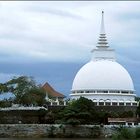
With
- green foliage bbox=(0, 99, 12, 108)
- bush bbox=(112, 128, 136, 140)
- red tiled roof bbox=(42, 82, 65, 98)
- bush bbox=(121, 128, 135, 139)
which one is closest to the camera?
bush bbox=(112, 128, 136, 140)

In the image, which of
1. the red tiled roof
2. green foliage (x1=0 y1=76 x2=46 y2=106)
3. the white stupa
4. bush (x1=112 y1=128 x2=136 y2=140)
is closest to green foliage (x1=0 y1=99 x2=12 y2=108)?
green foliage (x1=0 y1=76 x2=46 y2=106)

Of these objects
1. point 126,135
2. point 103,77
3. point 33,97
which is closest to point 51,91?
point 103,77

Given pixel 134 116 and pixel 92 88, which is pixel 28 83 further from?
pixel 134 116

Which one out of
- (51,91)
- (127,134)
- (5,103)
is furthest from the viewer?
(51,91)

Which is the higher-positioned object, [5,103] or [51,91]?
[51,91]

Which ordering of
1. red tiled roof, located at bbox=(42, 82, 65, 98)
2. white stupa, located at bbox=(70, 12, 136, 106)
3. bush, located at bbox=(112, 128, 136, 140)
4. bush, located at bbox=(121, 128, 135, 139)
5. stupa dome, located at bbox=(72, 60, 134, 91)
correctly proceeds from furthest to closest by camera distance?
red tiled roof, located at bbox=(42, 82, 65, 98) → stupa dome, located at bbox=(72, 60, 134, 91) → white stupa, located at bbox=(70, 12, 136, 106) → bush, located at bbox=(121, 128, 135, 139) → bush, located at bbox=(112, 128, 136, 140)

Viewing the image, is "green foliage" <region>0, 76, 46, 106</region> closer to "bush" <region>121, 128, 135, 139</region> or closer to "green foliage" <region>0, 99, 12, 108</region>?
"green foliage" <region>0, 99, 12, 108</region>

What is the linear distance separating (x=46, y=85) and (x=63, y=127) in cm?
3524

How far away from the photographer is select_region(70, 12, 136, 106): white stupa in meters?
94.6

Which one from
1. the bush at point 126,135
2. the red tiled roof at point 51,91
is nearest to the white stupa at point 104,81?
the red tiled roof at point 51,91

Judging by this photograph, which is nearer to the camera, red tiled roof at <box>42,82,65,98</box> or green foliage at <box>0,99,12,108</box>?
green foliage at <box>0,99,12,108</box>

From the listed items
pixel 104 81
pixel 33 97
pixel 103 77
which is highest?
pixel 103 77

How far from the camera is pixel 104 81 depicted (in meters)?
95.8

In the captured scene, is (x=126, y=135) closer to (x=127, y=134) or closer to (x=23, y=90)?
(x=127, y=134)
